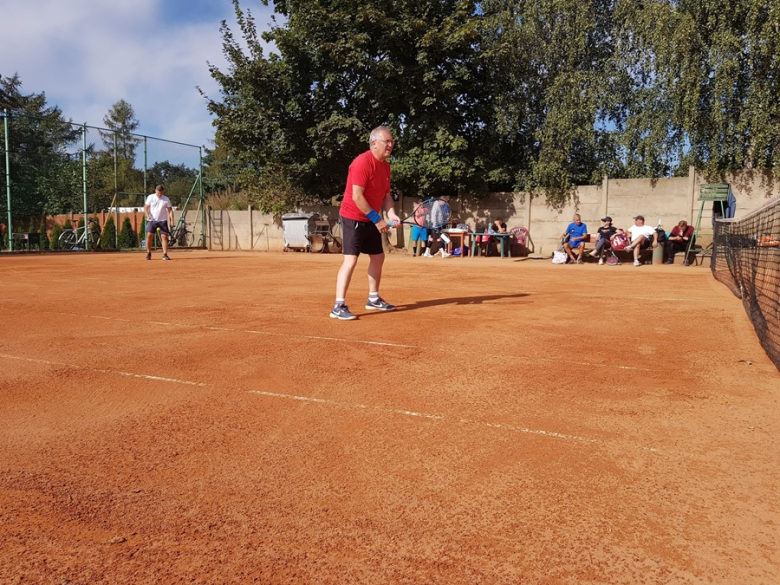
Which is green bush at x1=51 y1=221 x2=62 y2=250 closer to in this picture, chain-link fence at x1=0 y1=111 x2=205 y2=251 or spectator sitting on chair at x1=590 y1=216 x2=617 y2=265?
chain-link fence at x1=0 y1=111 x2=205 y2=251

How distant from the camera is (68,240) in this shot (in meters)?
Answer: 19.8

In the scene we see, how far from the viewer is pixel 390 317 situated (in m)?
5.98

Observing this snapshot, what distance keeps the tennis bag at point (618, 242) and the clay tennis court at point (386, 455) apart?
1158 centimetres

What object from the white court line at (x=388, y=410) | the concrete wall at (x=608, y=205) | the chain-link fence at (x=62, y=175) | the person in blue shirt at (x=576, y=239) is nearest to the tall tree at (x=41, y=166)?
the chain-link fence at (x=62, y=175)

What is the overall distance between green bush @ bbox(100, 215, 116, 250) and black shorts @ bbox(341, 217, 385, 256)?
1862 centimetres

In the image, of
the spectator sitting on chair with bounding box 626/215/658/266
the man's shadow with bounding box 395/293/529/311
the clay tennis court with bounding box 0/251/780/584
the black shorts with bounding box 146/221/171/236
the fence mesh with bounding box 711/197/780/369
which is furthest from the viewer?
the spectator sitting on chair with bounding box 626/215/658/266

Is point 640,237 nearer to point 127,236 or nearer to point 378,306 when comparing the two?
point 378,306

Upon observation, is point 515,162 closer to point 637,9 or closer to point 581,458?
point 637,9

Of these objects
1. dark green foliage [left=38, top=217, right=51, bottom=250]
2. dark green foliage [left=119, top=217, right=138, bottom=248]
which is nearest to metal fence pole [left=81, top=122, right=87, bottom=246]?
dark green foliage [left=38, top=217, right=51, bottom=250]

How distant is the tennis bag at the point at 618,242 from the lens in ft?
53.2

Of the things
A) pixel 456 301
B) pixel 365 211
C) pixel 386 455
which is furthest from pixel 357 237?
pixel 386 455

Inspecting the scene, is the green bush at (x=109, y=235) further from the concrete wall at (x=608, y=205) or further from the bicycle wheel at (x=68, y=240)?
the concrete wall at (x=608, y=205)

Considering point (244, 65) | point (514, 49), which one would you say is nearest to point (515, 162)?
point (514, 49)

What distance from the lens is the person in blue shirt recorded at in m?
16.2
